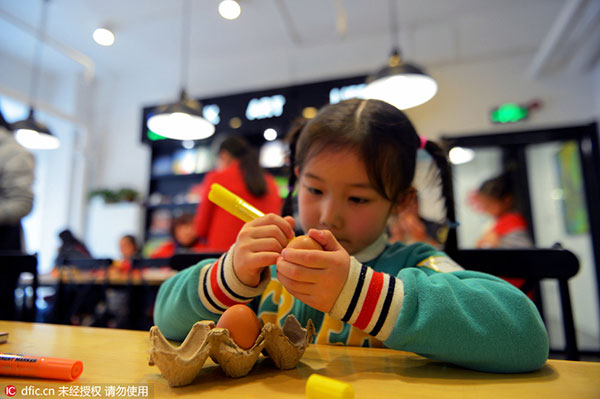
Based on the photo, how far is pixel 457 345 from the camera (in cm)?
43

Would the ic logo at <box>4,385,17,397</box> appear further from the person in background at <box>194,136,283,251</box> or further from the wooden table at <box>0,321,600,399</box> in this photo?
the person in background at <box>194,136,283,251</box>

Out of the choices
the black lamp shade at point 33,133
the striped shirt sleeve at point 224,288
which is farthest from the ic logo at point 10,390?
the black lamp shade at point 33,133

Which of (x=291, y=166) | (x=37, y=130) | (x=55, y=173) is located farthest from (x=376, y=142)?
(x=55, y=173)

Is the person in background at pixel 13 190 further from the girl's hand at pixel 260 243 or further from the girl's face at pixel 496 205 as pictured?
the girl's face at pixel 496 205

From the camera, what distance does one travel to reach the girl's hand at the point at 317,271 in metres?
0.43

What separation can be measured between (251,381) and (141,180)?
5045mm

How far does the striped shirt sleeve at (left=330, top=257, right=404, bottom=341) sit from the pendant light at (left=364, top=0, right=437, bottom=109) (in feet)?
6.46

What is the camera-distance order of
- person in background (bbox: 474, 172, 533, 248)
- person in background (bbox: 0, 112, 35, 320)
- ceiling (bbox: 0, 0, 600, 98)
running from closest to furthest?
person in background (bbox: 0, 112, 35, 320)
person in background (bbox: 474, 172, 533, 248)
ceiling (bbox: 0, 0, 600, 98)

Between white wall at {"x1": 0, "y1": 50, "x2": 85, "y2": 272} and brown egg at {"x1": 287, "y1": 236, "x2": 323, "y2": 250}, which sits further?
white wall at {"x1": 0, "y1": 50, "x2": 85, "y2": 272}

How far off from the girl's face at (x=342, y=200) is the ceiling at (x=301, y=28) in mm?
3319

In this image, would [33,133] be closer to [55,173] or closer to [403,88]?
[55,173]

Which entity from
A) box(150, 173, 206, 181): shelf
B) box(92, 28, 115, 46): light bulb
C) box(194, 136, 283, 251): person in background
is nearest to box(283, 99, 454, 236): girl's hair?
box(194, 136, 283, 251): person in background

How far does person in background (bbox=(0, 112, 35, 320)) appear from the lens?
5.60ft

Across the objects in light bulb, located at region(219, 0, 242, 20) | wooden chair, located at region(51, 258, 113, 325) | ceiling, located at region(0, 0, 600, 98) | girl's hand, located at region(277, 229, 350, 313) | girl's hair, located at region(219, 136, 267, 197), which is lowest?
wooden chair, located at region(51, 258, 113, 325)
